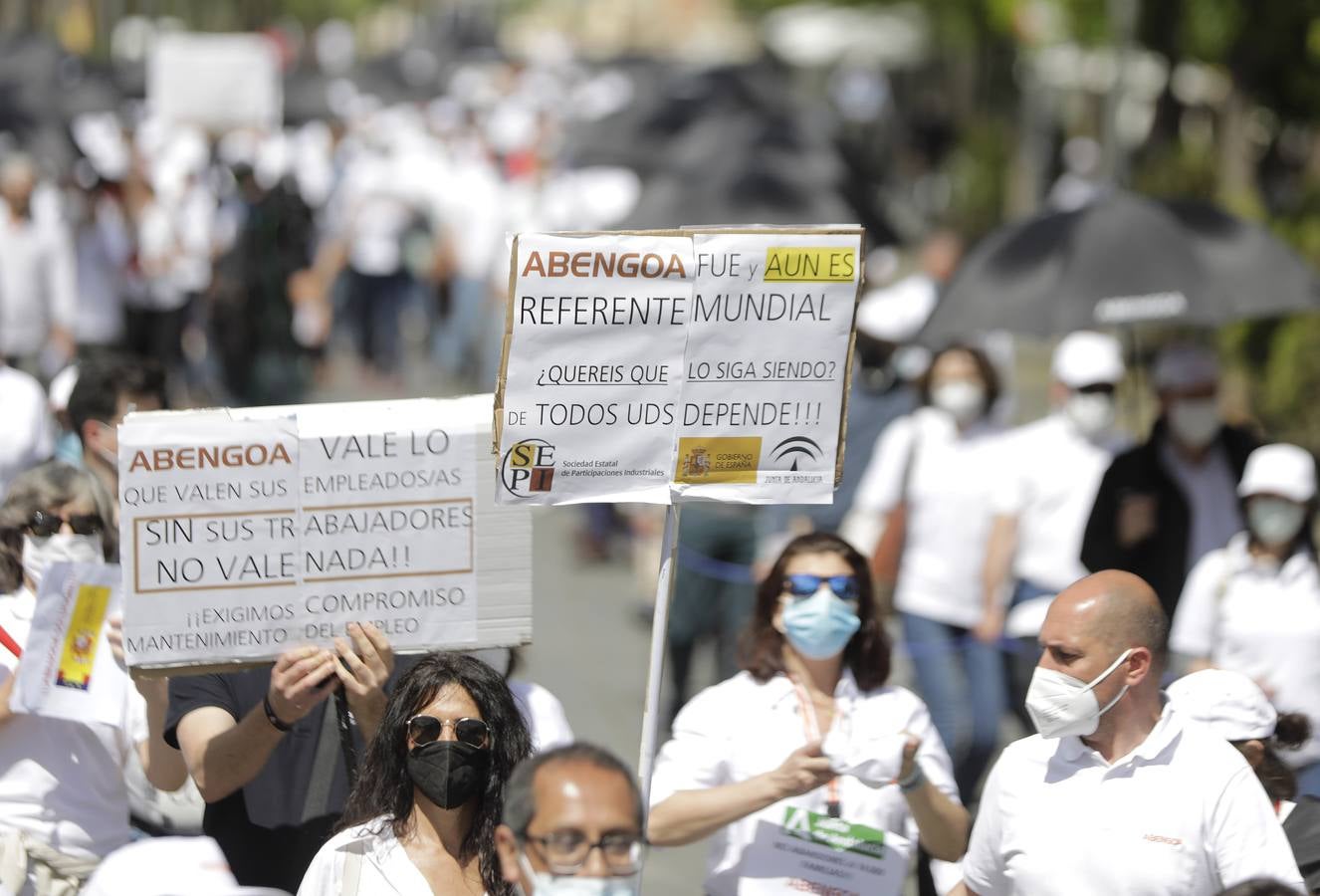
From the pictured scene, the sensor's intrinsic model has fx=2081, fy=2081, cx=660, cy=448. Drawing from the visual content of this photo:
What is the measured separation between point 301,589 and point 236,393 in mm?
11595

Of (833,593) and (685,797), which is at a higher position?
(833,593)

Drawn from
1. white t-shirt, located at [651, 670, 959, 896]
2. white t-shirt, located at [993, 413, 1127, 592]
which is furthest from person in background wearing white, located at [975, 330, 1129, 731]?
white t-shirt, located at [651, 670, 959, 896]

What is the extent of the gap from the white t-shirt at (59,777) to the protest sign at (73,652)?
6.7 inches

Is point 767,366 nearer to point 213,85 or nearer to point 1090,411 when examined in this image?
point 1090,411

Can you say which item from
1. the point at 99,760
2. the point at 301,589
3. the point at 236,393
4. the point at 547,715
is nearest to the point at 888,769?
the point at 547,715

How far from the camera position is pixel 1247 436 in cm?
754

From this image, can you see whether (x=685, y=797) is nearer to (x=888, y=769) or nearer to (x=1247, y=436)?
(x=888, y=769)

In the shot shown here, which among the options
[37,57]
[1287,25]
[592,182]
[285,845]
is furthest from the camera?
[37,57]

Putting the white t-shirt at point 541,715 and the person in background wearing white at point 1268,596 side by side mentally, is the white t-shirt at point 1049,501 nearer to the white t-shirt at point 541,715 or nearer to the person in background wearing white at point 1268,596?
the person in background wearing white at point 1268,596

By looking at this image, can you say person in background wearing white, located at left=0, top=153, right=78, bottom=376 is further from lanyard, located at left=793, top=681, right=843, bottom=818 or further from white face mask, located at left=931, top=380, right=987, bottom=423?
lanyard, located at left=793, top=681, right=843, bottom=818

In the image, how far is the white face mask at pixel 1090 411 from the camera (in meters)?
8.02

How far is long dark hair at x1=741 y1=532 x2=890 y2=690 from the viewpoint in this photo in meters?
5.00

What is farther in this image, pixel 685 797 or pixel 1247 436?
pixel 1247 436

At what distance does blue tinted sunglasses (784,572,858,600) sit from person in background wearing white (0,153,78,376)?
27.5 feet
